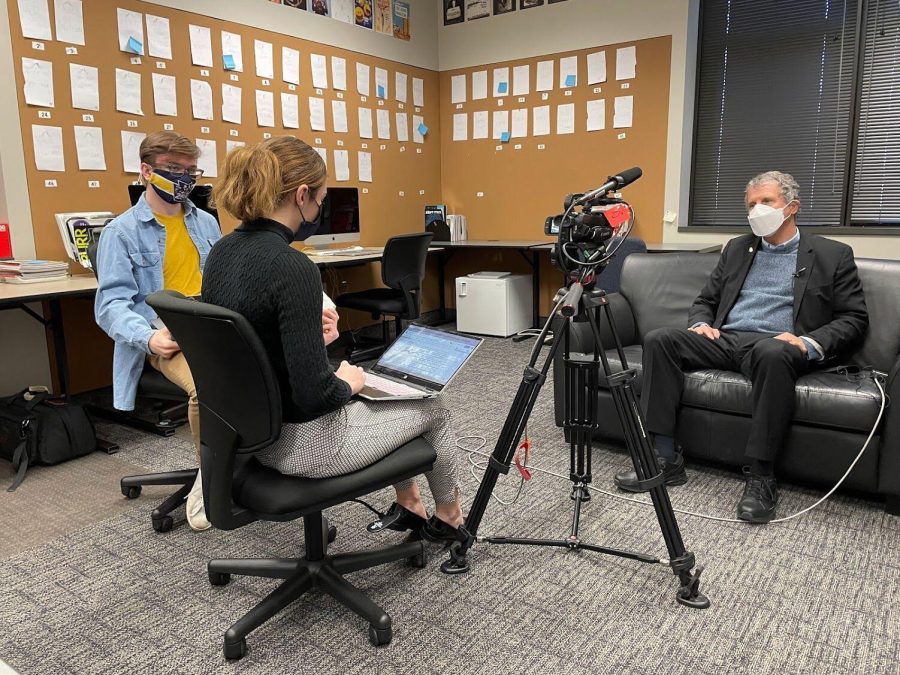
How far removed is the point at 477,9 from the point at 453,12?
9.4 inches

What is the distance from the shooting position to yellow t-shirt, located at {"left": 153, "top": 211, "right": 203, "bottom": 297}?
2416 millimetres

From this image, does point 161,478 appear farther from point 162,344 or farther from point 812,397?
point 812,397

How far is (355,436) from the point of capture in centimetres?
153

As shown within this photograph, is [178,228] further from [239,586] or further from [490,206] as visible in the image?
[490,206]

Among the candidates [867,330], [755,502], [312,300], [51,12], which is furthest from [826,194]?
[51,12]

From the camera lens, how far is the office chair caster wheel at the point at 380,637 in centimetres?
157

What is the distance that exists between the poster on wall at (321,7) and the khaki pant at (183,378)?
331 centimetres

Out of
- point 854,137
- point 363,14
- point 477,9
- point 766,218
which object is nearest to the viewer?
point 766,218

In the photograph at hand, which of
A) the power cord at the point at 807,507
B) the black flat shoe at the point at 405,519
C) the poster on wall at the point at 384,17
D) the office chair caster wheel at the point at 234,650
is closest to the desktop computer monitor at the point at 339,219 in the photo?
the poster on wall at the point at 384,17

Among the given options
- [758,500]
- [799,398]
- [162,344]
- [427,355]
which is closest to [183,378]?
[162,344]

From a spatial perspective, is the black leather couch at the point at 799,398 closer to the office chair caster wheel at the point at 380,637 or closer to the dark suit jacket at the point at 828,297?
the dark suit jacket at the point at 828,297

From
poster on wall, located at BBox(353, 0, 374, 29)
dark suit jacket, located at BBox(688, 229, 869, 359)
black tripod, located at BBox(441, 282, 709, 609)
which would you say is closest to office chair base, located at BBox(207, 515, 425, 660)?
black tripod, located at BBox(441, 282, 709, 609)

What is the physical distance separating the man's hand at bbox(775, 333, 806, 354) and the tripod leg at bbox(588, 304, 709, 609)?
3.14ft

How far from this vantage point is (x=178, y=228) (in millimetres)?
2451
